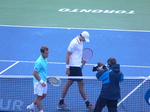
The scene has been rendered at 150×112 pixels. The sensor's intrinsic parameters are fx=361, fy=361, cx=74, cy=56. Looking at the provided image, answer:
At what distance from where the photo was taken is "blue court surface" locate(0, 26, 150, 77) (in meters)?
12.3

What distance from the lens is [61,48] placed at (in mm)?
14070

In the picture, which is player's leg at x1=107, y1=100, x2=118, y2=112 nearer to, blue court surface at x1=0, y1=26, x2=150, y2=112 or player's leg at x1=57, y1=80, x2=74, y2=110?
blue court surface at x1=0, y1=26, x2=150, y2=112

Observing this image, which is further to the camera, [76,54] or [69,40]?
[69,40]

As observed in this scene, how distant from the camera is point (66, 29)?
16.2m

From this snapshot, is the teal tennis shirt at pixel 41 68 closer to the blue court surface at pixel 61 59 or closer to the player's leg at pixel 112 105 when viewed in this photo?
the blue court surface at pixel 61 59

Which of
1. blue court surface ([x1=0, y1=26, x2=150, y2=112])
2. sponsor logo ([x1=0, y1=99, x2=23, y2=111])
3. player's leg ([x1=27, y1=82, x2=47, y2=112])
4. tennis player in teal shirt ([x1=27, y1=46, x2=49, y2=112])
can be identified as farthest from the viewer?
blue court surface ([x1=0, y1=26, x2=150, y2=112])

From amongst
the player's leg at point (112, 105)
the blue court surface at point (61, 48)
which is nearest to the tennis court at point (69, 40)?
the blue court surface at point (61, 48)

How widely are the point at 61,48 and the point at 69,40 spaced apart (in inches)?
33.8

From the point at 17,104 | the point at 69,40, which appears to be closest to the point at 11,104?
the point at 17,104

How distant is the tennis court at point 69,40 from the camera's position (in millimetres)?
8914

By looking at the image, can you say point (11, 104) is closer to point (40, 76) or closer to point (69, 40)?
→ point (40, 76)

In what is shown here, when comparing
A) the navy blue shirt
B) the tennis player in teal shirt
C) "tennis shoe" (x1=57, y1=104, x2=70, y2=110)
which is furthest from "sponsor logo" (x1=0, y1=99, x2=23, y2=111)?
the navy blue shirt

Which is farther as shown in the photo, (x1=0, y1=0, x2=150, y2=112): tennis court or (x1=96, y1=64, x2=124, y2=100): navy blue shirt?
(x1=0, y1=0, x2=150, y2=112): tennis court

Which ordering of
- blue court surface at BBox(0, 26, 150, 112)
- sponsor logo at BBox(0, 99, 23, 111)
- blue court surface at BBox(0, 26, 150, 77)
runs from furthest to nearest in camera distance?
blue court surface at BBox(0, 26, 150, 77), blue court surface at BBox(0, 26, 150, 112), sponsor logo at BBox(0, 99, 23, 111)
